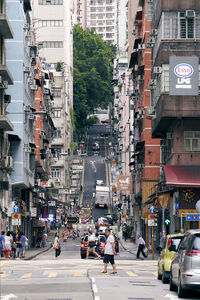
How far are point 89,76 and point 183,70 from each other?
371 ft

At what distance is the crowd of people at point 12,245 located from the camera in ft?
148

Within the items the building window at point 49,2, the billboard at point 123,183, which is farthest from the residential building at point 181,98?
the building window at point 49,2

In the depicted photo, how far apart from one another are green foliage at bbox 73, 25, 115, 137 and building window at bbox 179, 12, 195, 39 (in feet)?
343

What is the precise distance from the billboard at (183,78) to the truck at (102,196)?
256ft

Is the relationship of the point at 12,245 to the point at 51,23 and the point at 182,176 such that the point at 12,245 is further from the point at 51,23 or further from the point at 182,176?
the point at 51,23

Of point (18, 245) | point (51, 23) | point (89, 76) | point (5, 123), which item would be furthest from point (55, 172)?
point (18, 245)

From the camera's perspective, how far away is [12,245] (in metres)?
49.3

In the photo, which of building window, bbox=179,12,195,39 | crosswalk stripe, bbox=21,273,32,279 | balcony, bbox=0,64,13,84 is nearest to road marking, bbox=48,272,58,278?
crosswalk stripe, bbox=21,273,32,279

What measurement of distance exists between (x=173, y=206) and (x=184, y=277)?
31.6 m

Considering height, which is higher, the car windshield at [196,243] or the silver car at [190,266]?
the car windshield at [196,243]

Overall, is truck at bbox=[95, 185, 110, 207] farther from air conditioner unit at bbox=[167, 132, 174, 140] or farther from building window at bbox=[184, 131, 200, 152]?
building window at bbox=[184, 131, 200, 152]

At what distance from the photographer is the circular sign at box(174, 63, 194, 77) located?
47.0m

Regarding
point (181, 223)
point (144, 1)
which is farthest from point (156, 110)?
point (144, 1)

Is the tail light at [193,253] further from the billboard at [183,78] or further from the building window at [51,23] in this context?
the building window at [51,23]
